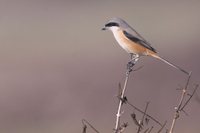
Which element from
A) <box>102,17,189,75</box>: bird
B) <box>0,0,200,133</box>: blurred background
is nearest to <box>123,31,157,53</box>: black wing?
<box>102,17,189,75</box>: bird

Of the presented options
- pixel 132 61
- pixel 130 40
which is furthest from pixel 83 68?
pixel 132 61

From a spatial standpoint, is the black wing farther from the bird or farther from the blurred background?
the blurred background

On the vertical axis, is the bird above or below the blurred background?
below

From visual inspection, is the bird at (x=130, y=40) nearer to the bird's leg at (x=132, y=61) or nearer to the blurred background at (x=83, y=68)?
the bird's leg at (x=132, y=61)

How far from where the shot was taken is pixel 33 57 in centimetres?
1850

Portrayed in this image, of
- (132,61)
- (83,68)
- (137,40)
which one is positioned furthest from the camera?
(83,68)

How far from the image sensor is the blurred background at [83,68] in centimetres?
1319

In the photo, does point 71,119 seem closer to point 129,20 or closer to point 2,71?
point 2,71

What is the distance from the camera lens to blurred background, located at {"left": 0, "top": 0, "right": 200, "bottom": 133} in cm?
1319

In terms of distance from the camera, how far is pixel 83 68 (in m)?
16.2

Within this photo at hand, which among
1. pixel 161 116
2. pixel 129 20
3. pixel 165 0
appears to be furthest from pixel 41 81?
pixel 165 0

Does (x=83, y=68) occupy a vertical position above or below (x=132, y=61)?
above

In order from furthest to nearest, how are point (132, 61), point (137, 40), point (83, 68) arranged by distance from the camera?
1. point (83, 68)
2. point (137, 40)
3. point (132, 61)

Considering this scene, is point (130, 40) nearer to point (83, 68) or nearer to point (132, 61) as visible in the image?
point (132, 61)
